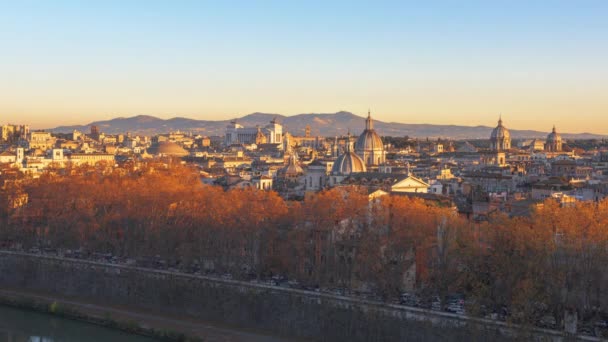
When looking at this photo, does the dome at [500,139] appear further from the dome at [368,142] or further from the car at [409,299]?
the car at [409,299]

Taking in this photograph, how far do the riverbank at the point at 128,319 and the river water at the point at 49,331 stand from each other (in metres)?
0.22

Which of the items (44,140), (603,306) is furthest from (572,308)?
(44,140)

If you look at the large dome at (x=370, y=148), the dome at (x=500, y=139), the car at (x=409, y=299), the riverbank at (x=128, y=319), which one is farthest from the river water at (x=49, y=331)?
the dome at (x=500, y=139)

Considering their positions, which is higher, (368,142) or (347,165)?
(368,142)

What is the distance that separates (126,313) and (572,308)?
45.7ft

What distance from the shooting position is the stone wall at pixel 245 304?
72.9ft

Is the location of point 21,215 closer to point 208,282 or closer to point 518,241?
point 208,282

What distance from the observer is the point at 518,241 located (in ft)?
73.2

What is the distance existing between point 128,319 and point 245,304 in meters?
3.70

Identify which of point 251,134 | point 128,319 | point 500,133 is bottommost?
point 128,319

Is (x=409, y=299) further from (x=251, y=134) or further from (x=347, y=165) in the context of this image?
(x=251, y=134)

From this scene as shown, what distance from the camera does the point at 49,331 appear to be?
2642cm

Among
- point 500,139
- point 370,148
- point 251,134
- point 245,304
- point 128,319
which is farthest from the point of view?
point 251,134

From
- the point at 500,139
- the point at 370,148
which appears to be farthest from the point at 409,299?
the point at 500,139
